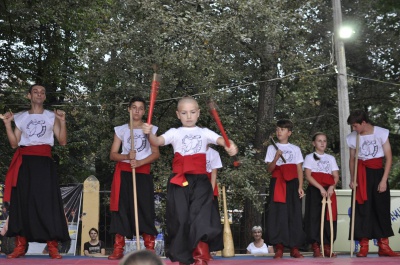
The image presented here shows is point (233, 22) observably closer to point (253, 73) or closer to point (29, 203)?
point (253, 73)

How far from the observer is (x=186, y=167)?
24.6ft

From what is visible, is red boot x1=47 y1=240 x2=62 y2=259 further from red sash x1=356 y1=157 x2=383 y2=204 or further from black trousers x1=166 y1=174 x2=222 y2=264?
red sash x1=356 y1=157 x2=383 y2=204

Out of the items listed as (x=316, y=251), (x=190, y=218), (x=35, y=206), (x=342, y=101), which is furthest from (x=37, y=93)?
(x=342, y=101)

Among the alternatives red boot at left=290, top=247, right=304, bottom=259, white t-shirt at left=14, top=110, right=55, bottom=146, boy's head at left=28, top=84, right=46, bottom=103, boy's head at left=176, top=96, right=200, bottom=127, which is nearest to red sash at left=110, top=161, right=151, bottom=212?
white t-shirt at left=14, top=110, right=55, bottom=146

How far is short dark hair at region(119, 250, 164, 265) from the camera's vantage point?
3.23 meters

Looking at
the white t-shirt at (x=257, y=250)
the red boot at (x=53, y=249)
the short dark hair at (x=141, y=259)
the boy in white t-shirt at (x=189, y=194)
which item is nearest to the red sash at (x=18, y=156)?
the red boot at (x=53, y=249)

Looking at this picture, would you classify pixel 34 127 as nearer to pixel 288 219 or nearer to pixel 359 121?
pixel 288 219

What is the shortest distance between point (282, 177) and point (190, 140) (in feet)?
8.90

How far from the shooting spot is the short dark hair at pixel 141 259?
3230 millimetres

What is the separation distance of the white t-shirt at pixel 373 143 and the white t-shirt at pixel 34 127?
3581 mm

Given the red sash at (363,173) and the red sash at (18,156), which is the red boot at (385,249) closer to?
the red sash at (363,173)

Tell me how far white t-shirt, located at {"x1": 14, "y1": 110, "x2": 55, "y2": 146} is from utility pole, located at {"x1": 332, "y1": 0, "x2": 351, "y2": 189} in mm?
11414

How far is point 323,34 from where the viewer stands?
83.7ft

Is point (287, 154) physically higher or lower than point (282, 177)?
higher
